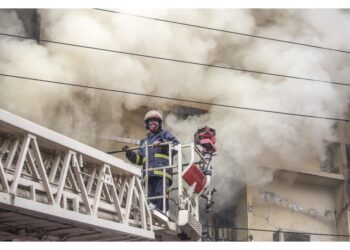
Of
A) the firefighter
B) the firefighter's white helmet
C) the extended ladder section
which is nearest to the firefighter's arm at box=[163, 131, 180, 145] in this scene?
the firefighter

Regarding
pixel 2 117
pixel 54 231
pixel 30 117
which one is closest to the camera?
pixel 2 117

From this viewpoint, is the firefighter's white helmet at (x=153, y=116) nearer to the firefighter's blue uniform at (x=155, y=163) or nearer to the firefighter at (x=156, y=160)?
the firefighter at (x=156, y=160)

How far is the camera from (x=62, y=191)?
3164mm

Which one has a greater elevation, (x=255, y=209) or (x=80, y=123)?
(x=80, y=123)

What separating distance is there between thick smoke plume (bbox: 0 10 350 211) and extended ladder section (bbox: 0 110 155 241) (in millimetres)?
884

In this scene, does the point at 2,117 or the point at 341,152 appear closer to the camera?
the point at 2,117

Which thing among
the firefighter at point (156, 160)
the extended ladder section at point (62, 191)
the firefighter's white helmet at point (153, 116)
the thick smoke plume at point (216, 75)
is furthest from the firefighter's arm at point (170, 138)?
the extended ladder section at point (62, 191)

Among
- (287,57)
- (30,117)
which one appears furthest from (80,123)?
(287,57)

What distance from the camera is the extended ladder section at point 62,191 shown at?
9.70 ft

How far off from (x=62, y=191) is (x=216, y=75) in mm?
2020

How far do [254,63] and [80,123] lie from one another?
1.52m

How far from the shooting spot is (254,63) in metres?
4.91

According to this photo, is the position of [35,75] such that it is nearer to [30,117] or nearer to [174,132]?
[30,117]

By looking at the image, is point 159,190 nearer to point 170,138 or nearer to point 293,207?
point 170,138
